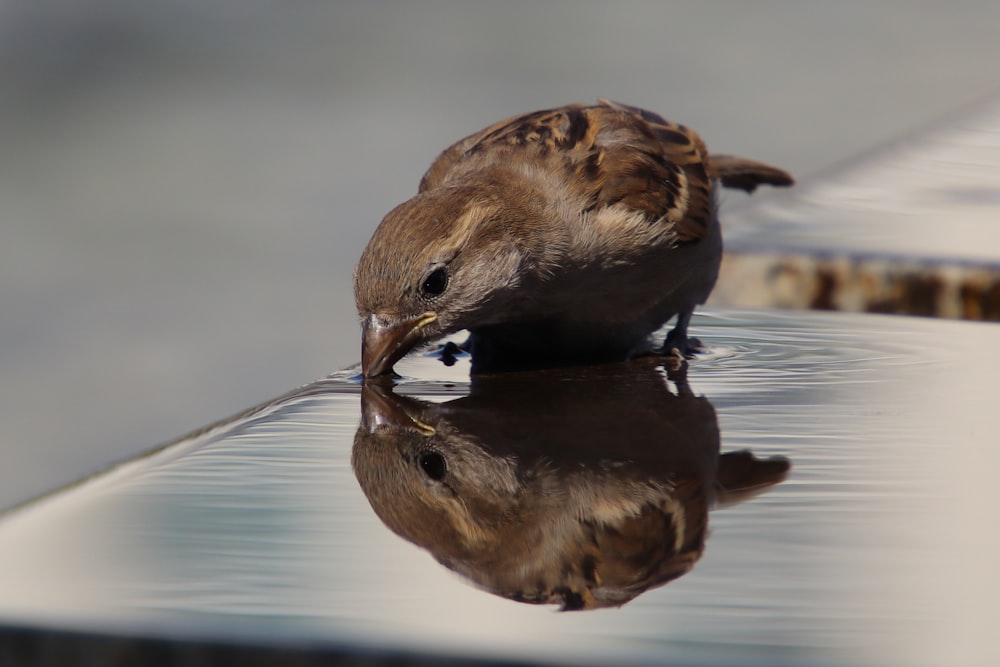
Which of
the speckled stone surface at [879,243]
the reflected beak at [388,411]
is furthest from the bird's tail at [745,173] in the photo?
the reflected beak at [388,411]

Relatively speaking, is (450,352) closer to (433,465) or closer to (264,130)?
(433,465)

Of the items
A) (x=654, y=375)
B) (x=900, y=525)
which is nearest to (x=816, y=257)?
(x=654, y=375)

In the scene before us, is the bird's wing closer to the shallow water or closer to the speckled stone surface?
the speckled stone surface

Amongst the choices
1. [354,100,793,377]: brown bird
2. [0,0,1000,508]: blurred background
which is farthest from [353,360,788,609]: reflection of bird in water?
[0,0,1000,508]: blurred background

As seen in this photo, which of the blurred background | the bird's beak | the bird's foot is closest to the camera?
the bird's beak

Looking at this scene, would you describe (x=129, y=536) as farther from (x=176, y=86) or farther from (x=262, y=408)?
(x=176, y=86)

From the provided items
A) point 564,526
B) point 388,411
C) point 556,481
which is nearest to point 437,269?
point 388,411
